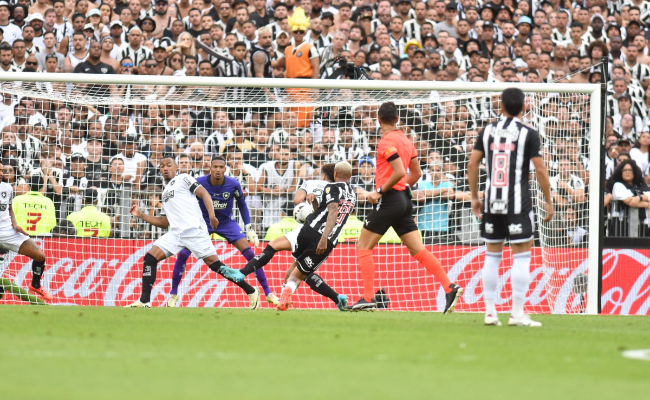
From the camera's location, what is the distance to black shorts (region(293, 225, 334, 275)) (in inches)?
439

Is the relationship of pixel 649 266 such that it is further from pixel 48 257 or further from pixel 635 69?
pixel 48 257

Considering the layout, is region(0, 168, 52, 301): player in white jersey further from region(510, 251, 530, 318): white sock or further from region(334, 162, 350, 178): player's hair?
region(510, 251, 530, 318): white sock

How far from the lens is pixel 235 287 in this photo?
46.4ft

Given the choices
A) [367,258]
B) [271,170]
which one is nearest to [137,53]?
[271,170]

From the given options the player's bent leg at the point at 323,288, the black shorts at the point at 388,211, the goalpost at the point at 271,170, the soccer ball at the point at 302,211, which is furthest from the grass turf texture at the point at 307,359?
the goalpost at the point at 271,170

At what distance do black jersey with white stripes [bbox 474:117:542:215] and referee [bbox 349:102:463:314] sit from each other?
5.31 feet

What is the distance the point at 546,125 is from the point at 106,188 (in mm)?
6688

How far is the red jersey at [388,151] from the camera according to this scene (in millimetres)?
10273

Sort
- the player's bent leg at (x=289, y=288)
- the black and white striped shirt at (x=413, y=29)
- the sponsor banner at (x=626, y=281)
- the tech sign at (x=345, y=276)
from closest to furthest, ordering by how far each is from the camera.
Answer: the player's bent leg at (x=289, y=288) → the tech sign at (x=345, y=276) → the sponsor banner at (x=626, y=281) → the black and white striped shirt at (x=413, y=29)

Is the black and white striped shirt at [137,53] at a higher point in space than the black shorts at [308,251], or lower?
higher

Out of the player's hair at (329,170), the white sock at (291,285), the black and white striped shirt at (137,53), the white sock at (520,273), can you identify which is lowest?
the white sock at (291,285)

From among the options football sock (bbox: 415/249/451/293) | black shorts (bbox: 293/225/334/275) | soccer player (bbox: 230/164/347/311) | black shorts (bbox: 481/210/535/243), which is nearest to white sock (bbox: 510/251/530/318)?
black shorts (bbox: 481/210/535/243)

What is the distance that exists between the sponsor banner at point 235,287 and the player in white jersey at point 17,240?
0.58 meters

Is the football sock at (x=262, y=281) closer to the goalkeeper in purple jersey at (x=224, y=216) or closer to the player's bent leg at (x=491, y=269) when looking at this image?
the goalkeeper in purple jersey at (x=224, y=216)
